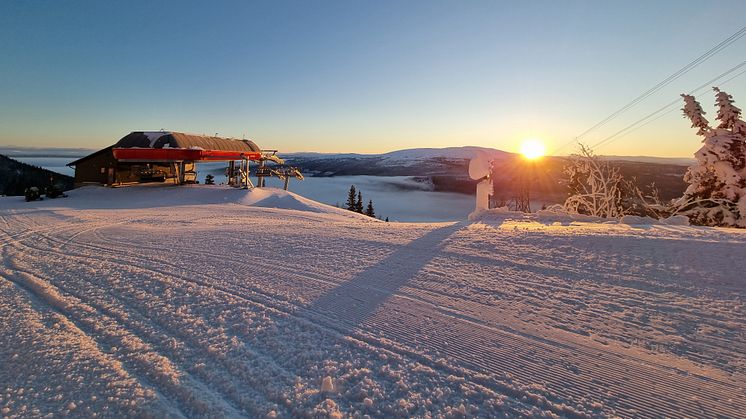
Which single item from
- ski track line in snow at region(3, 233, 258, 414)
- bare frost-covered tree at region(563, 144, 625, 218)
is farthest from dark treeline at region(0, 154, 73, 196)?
bare frost-covered tree at region(563, 144, 625, 218)

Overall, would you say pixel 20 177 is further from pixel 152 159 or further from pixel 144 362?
pixel 144 362

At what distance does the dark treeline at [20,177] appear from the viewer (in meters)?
52.2

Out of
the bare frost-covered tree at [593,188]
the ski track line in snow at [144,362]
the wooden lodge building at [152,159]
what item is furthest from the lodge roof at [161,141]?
the bare frost-covered tree at [593,188]

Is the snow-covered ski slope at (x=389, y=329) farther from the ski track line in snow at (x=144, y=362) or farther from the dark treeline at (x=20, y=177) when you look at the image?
the dark treeline at (x=20, y=177)

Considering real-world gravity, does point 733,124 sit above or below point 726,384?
above

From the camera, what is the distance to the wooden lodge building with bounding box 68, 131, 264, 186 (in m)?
23.6

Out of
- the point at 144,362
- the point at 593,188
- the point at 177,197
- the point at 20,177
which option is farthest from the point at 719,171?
the point at 20,177

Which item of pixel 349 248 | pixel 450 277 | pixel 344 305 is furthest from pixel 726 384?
pixel 349 248

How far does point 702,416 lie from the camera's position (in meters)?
2.42

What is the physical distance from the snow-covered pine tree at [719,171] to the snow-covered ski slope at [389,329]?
12703mm

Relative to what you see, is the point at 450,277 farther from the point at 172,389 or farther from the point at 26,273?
the point at 26,273

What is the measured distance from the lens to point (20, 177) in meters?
61.0

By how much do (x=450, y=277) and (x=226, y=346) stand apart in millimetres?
3137

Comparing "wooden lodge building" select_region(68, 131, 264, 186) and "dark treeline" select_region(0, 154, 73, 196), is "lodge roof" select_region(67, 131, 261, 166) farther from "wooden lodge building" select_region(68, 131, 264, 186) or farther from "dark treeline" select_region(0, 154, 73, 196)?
"dark treeline" select_region(0, 154, 73, 196)
